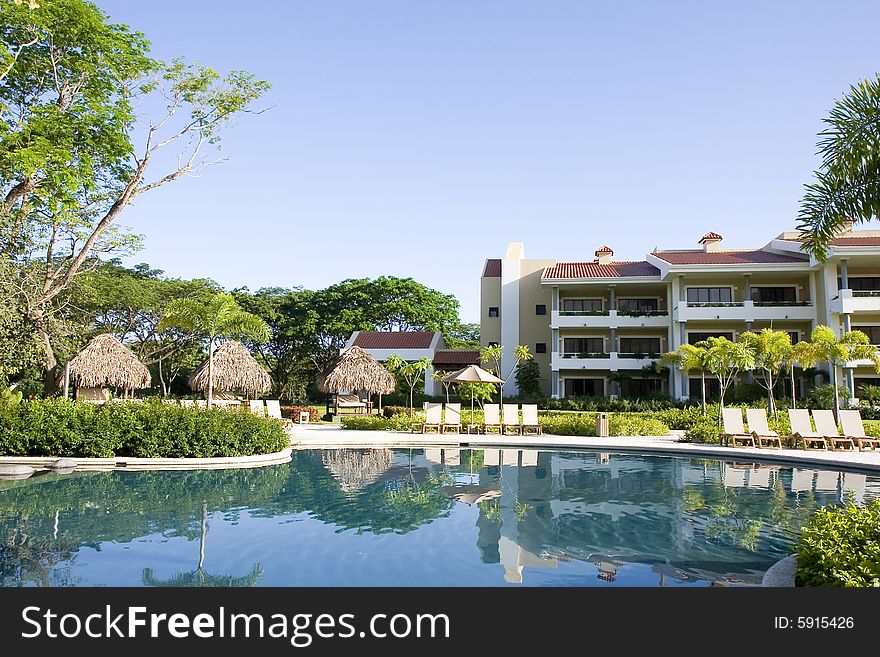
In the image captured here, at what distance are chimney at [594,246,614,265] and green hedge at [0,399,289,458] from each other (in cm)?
3019

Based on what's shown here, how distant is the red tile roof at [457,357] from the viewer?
36250 mm

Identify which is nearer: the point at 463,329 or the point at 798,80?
the point at 798,80

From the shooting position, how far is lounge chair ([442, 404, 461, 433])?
21031mm

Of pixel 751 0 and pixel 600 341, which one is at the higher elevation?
pixel 751 0

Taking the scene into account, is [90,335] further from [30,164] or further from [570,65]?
[570,65]

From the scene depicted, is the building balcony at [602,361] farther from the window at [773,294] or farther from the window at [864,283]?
the window at [864,283]

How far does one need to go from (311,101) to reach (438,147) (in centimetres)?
435

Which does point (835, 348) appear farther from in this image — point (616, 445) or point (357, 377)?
point (357, 377)

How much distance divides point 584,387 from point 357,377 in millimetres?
14338

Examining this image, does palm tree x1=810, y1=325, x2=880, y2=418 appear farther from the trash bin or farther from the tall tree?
the tall tree

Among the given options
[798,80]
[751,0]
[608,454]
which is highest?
[751,0]
